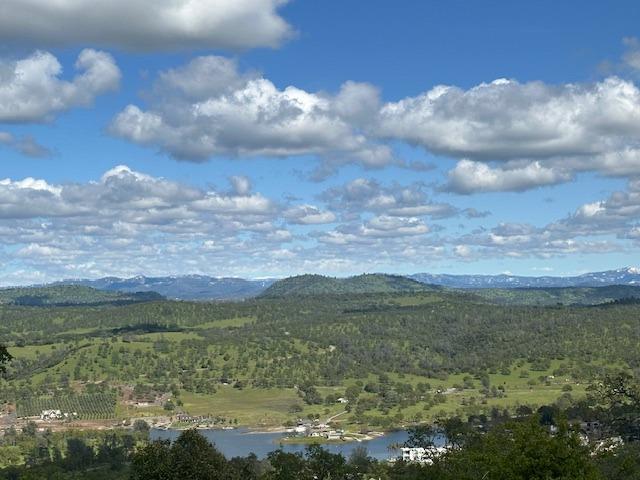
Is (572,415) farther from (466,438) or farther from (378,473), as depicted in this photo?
(378,473)

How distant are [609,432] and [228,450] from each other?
327ft

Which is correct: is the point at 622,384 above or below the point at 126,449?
above

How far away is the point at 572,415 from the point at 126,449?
110643 mm

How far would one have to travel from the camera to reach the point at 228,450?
19862 centimetres

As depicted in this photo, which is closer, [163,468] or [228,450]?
[163,468]

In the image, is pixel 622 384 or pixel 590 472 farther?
pixel 622 384

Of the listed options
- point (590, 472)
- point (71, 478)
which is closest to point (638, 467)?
point (590, 472)

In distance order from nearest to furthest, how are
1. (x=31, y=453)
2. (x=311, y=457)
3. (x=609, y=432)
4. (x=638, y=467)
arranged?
(x=638, y=467)
(x=311, y=457)
(x=609, y=432)
(x=31, y=453)

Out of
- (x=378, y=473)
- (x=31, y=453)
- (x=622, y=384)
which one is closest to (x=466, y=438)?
(x=378, y=473)

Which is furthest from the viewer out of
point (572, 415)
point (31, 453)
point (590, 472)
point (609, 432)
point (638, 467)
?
point (31, 453)

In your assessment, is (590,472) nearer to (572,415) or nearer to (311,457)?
(311,457)

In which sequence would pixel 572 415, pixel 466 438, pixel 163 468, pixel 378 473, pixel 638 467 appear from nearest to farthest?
1. pixel 163 468
2. pixel 638 467
3. pixel 378 473
4. pixel 466 438
5. pixel 572 415

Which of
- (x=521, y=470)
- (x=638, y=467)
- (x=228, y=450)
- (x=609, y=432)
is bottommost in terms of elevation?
(x=228, y=450)

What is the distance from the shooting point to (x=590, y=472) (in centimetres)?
4906
